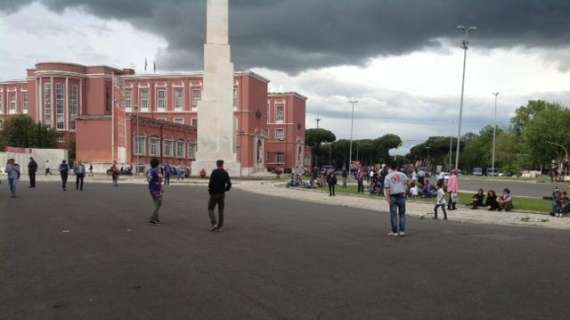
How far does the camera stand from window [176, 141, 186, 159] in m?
77.0

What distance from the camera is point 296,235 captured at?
11.8m

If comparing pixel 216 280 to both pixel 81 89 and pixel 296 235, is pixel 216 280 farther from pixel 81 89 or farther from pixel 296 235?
pixel 81 89

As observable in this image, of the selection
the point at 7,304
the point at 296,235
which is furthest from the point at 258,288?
the point at 296,235

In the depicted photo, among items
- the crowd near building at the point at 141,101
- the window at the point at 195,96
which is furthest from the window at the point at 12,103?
the window at the point at 195,96

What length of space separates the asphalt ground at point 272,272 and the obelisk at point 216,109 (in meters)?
40.4

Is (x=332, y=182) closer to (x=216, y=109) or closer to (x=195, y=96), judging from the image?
(x=216, y=109)

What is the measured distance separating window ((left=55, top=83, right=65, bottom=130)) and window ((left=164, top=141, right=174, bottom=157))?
27.0 metres

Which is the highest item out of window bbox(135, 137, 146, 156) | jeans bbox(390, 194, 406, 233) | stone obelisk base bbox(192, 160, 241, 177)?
window bbox(135, 137, 146, 156)

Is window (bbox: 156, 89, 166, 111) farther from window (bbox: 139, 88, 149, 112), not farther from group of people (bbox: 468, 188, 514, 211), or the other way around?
group of people (bbox: 468, 188, 514, 211)

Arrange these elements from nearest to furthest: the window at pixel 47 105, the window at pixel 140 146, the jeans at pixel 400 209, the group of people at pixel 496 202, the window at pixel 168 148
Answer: the jeans at pixel 400 209 → the group of people at pixel 496 202 → the window at pixel 140 146 → the window at pixel 168 148 → the window at pixel 47 105

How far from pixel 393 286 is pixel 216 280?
2.34m

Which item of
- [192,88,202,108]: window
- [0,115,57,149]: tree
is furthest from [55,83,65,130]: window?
[192,88,202,108]: window

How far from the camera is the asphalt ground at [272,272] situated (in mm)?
5754

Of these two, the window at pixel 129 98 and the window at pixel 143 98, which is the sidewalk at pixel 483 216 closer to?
the window at pixel 143 98
